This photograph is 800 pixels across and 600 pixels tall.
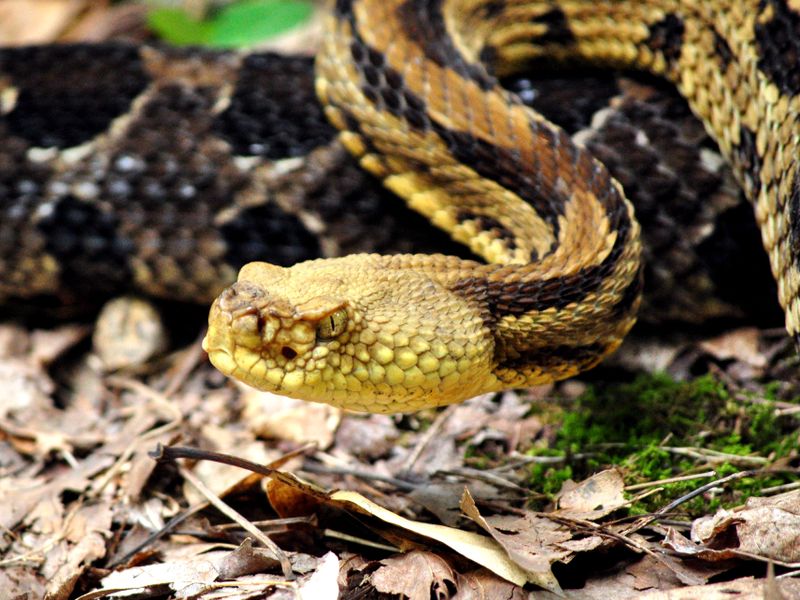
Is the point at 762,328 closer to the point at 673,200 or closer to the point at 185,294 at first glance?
the point at 673,200

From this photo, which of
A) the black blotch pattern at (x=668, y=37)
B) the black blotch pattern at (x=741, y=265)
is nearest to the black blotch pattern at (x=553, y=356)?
the black blotch pattern at (x=741, y=265)

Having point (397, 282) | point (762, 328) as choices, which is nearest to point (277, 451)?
point (397, 282)

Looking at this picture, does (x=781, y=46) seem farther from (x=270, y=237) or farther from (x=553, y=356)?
(x=270, y=237)

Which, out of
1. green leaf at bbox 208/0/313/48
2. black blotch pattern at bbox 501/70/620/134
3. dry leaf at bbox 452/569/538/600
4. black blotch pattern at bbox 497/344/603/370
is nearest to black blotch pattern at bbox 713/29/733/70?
black blotch pattern at bbox 501/70/620/134

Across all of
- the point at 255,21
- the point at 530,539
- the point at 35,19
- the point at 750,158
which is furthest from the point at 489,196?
the point at 35,19

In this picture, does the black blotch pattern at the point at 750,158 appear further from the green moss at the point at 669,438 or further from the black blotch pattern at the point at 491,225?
the black blotch pattern at the point at 491,225

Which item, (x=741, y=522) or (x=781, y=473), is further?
(x=781, y=473)

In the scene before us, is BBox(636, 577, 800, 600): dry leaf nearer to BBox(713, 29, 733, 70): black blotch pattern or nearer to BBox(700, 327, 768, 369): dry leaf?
BBox(700, 327, 768, 369): dry leaf
